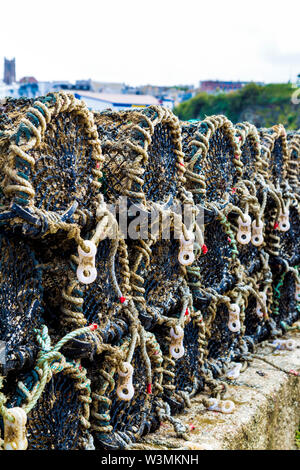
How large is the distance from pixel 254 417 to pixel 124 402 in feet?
2.23

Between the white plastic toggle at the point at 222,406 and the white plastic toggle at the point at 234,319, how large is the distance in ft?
1.41

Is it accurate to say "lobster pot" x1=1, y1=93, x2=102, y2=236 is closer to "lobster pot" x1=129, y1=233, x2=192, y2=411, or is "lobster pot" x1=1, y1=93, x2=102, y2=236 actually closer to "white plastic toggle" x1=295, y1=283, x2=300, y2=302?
"lobster pot" x1=129, y1=233, x2=192, y2=411

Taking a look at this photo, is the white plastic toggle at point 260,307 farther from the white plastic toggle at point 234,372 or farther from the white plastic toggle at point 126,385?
the white plastic toggle at point 126,385

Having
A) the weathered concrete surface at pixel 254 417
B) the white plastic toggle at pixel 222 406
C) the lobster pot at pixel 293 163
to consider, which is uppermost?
the lobster pot at pixel 293 163

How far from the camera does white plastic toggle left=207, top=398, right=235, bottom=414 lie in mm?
2279

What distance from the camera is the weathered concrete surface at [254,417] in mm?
2066

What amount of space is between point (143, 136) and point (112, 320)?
64 centimetres

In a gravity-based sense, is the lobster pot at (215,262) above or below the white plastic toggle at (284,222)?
below

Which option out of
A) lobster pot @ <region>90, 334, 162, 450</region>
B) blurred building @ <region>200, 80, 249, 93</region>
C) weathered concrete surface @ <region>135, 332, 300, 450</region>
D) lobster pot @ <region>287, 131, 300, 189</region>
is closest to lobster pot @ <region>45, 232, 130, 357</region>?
lobster pot @ <region>90, 334, 162, 450</region>

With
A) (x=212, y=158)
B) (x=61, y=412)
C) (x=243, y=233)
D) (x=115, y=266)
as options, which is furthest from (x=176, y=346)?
(x=212, y=158)

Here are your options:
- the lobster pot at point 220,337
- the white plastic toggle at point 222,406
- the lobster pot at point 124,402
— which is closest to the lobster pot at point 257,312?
the lobster pot at point 220,337

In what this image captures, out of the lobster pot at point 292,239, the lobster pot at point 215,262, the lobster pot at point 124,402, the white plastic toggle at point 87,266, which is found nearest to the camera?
the white plastic toggle at point 87,266

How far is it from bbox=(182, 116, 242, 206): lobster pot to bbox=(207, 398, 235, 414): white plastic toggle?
0.85m

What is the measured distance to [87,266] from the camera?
5.38 feet
